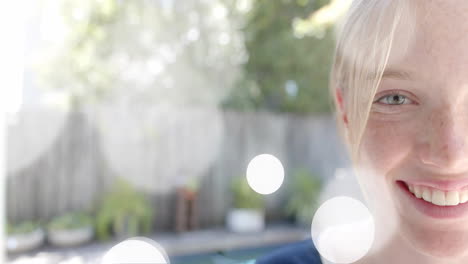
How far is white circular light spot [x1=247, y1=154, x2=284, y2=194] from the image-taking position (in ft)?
23.0

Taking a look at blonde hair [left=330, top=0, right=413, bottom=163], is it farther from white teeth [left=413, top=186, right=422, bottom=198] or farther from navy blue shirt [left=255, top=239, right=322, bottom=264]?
navy blue shirt [left=255, top=239, right=322, bottom=264]

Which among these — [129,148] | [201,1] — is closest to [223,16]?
[201,1]

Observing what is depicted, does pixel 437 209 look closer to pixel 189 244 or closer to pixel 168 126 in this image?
pixel 189 244

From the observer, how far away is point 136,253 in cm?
526

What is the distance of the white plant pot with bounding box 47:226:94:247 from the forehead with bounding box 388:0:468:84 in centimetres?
538

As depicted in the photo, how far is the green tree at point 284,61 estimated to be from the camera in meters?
7.71

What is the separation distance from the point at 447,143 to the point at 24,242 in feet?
17.5

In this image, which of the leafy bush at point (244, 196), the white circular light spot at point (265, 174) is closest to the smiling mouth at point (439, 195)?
the leafy bush at point (244, 196)

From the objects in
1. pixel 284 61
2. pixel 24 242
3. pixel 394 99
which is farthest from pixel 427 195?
pixel 284 61

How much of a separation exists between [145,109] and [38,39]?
8.06 ft

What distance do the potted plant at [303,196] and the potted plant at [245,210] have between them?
63 centimetres

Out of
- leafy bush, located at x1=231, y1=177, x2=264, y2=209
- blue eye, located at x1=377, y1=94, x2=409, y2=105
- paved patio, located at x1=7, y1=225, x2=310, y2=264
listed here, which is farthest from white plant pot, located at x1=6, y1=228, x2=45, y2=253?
blue eye, located at x1=377, y1=94, x2=409, y2=105

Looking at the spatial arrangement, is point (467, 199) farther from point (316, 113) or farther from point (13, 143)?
point (316, 113)

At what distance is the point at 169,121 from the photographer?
254 inches
